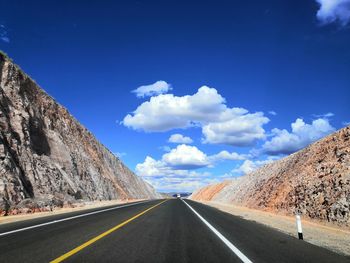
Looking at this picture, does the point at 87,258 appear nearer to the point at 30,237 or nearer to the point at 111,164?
the point at 30,237

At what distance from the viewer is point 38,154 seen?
1626 inches

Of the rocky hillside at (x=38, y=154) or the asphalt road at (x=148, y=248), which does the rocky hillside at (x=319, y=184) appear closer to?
the asphalt road at (x=148, y=248)

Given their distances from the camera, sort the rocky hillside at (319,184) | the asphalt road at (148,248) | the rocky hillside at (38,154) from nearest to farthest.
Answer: the asphalt road at (148,248) < the rocky hillside at (319,184) < the rocky hillside at (38,154)

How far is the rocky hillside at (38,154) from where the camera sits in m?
30.0

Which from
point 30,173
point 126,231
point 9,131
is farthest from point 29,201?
point 126,231

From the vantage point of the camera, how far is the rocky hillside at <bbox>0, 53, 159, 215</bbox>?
30000mm

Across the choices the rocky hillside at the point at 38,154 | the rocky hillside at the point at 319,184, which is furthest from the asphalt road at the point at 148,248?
the rocky hillside at the point at 38,154

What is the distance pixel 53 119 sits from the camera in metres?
51.8

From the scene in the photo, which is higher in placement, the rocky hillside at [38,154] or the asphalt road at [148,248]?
the rocky hillside at [38,154]

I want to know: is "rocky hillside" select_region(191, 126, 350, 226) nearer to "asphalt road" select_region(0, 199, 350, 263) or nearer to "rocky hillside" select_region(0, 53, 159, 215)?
"asphalt road" select_region(0, 199, 350, 263)

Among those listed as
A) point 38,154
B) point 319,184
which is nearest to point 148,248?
point 319,184

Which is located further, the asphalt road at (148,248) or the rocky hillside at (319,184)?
the rocky hillside at (319,184)

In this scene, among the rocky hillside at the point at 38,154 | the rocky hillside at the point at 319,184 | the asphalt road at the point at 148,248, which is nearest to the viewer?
the asphalt road at the point at 148,248

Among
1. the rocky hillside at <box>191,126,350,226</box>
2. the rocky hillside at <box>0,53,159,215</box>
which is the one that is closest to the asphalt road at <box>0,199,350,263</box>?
the rocky hillside at <box>191,126,350,226</box>
